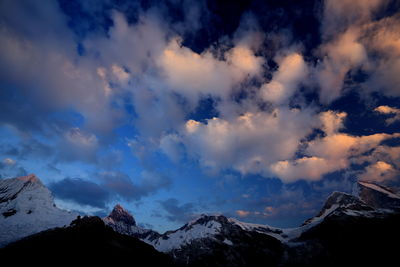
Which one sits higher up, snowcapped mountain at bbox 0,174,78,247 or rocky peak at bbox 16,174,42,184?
rocky peak at bbox 16,174,42,184

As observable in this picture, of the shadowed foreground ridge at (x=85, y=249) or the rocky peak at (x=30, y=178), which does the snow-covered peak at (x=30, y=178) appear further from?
the shadowed foreground ridge at (x=85, y=249)

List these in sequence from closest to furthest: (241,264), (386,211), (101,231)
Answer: (101,231) < (386,211) < (241,264)

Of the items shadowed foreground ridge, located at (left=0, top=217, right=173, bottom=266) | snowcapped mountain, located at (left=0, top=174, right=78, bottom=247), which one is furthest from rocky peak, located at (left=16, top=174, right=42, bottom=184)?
shadowed foreground ridge, located at (left=0, top=217, right=173, bottom=266)

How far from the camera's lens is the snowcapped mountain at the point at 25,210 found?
100m

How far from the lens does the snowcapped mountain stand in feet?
328

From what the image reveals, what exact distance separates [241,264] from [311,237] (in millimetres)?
71843

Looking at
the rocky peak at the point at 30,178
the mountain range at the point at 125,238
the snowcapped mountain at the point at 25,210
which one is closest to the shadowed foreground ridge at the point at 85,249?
the mountain range at the point at 125,238

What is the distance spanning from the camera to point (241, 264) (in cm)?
19088

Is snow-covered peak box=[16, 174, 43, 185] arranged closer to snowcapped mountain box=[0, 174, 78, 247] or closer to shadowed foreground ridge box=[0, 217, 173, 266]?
snowcapped mountain box=[0, 174, 78, 247]

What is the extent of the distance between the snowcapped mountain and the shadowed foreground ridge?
2352 centimetres

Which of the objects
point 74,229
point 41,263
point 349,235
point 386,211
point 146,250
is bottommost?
point 41,263

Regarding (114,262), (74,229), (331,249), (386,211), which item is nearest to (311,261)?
(331,249)

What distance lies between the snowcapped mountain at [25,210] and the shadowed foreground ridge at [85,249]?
23520mm

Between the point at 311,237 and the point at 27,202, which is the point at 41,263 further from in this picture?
the point at 311,237
